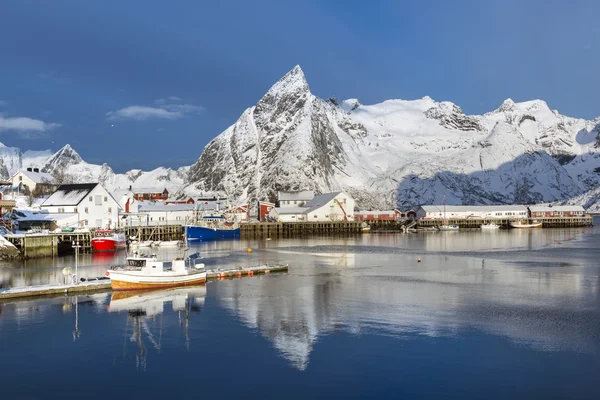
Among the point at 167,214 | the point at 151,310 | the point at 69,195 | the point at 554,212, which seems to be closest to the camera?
the point at 151,310

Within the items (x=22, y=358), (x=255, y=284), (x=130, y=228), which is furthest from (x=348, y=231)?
(x=22, y=358)

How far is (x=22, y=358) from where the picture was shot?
74.8 feet

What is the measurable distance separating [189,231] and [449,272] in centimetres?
5496

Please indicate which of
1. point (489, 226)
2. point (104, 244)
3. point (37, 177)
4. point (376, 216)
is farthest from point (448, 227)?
point (37, 177)

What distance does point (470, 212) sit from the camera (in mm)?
137750

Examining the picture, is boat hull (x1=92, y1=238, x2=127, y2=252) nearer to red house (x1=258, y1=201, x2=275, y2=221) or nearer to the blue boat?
the blue boat

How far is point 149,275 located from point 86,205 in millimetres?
44681

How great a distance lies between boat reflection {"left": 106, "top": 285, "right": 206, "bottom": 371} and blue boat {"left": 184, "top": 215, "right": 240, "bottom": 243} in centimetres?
5249

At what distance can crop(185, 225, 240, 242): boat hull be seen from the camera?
93500 mm

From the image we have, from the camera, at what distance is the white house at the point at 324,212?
399ft

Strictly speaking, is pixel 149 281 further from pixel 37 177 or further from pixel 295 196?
pixel 295 196

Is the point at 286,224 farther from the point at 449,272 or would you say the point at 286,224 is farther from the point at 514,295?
the point at 514,295

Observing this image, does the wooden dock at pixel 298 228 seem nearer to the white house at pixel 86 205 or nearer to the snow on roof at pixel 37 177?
the white house at pixel 86 205

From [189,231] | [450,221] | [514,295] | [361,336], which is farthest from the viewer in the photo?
[450,221]
